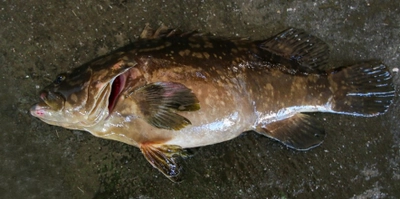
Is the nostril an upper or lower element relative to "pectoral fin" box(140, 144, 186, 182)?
upper

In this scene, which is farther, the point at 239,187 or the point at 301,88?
the point at 239,187

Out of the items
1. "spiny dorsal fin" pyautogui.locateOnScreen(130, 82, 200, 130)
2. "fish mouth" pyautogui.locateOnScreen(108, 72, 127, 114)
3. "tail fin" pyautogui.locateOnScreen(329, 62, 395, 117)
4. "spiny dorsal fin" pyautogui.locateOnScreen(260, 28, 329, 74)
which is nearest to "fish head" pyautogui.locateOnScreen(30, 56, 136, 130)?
"fish mouth" pyautogui.locateOnScreen(108, 72, 127, 114)

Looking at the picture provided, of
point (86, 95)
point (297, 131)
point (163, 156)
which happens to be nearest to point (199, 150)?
point (163, 156)

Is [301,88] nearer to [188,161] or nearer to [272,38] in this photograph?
[272,38]

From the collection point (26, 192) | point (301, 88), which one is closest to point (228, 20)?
point (301, 88)

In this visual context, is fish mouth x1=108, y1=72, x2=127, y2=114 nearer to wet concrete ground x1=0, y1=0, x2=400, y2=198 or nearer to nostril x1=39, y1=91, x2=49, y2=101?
nostril x1=39, y1=91, x2=49, y2=101

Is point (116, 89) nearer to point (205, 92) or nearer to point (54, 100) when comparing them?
point (54, 100)

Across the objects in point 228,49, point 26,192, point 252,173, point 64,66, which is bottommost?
point 26,192
